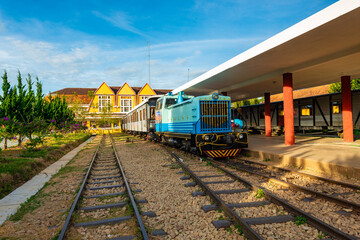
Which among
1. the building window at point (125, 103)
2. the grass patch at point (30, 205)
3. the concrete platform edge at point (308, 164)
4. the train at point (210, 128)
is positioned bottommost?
the grass patch at point (30, 205)

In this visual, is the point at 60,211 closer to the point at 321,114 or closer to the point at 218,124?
the point at 218,124

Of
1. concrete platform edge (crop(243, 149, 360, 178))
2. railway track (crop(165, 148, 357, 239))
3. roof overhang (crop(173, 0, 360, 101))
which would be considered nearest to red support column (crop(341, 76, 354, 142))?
roof overhang (crop(173, 0, 360, 101))

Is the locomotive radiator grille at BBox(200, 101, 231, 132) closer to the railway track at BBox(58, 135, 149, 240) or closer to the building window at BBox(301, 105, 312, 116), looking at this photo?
the railway track at BBox(58, 135, 149, 240)

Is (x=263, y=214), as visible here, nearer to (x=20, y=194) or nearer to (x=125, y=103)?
(x=20, y=194)

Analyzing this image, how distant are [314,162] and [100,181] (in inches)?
271

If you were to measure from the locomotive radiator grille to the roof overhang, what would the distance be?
2.93m

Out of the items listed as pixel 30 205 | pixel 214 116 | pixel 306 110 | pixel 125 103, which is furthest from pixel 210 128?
pixel 125 103

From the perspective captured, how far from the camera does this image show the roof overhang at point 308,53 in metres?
7.37

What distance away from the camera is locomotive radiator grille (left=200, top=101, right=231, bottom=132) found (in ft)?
32.8

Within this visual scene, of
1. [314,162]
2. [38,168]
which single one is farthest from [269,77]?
[38,168]

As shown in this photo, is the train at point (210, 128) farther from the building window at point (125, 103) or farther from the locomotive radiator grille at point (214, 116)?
the building window at point (125, 103)

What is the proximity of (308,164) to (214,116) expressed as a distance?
406 centimetres

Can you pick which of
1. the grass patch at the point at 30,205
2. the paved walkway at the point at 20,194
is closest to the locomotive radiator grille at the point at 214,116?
the paved walkway at the point at 20,194

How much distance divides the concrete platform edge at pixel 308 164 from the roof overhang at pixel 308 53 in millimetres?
4448
